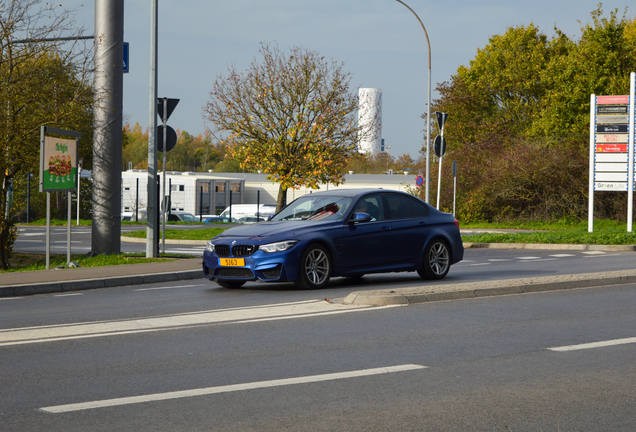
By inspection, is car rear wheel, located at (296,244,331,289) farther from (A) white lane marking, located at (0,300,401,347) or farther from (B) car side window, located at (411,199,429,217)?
(B) car side window, located at (411,199,429,217)

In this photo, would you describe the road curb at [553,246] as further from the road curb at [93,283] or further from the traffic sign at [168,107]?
the road curb at [93,283]

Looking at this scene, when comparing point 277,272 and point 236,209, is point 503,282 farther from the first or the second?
point 236,209

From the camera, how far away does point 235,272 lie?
453 inches

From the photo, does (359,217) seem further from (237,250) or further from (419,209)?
(237,250)

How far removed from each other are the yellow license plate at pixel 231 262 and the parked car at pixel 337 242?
1 cm

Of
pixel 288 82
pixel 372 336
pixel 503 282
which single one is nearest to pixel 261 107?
pixel 288 82

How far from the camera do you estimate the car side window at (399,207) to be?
12.8 metres

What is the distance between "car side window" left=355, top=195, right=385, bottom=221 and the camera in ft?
41.0

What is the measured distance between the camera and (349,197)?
12461 millimetres

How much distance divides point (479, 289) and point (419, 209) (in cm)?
271

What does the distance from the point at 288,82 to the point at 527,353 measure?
2476 centimetres

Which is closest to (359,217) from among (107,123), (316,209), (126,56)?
(316,209)

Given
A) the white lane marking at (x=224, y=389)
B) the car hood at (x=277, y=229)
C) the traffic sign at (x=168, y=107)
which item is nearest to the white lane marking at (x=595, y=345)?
the white lane marking at (x=224, y=389)

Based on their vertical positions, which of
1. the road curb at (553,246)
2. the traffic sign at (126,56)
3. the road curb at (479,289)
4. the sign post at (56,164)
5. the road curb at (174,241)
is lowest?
the road curb at (174,241)
